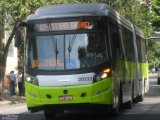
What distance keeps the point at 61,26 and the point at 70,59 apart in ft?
3.36

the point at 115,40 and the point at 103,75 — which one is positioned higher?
the point at 115,40

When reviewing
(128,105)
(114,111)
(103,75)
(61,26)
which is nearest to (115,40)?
(103,75)

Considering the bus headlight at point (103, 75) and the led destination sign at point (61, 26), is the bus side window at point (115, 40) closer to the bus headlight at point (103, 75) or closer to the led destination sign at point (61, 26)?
the bus headlight at point (103, 75)

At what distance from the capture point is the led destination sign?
16.5 metres

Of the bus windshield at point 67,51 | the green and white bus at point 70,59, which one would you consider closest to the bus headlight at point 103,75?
the green and white bus at point 70,59

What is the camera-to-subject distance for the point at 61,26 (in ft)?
54.3

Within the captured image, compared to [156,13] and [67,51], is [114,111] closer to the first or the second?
[67,51]

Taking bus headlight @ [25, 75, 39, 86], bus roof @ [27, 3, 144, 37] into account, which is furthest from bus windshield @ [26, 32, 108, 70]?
bus roof @ [27, 3, 144, 37]

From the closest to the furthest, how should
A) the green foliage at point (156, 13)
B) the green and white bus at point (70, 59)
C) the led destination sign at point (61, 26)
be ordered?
the green and white bus at point (70, 59) → the led destination sign at point (61, 26) → the green foliage at point (156, 13)

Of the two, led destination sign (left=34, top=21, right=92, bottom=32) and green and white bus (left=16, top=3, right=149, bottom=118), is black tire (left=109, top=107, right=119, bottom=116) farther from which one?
led destination sign (left=34, top=21, right=92, bottom=32)

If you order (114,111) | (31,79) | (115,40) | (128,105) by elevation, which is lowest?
(128,105)

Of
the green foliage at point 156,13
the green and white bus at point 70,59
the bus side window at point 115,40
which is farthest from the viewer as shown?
the green foliage at point 156,13

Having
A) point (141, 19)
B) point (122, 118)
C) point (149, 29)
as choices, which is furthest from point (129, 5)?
point (122, 118)

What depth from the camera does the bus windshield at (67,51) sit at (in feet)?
53.1
